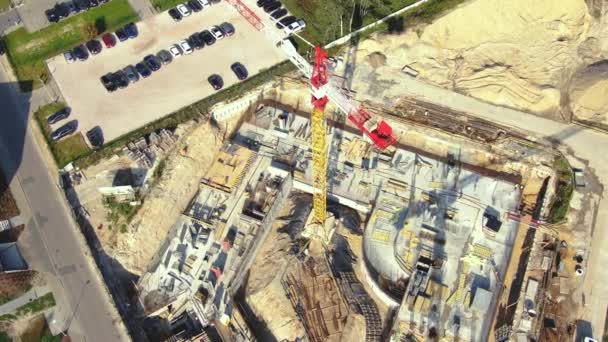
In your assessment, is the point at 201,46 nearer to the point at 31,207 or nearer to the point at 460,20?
the point at 31,207

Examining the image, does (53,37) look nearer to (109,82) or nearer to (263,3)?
(109,82)

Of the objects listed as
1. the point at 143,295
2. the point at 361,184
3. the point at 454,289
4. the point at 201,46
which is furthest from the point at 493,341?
the point at 201,46

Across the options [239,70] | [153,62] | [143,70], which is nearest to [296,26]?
[239,70]

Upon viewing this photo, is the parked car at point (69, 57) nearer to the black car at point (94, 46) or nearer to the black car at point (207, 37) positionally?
the black car at point (94, 46)

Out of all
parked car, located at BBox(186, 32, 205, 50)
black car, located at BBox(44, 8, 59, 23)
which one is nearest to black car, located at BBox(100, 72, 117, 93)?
parked car, located at BBox(186, 32, 205, 50)

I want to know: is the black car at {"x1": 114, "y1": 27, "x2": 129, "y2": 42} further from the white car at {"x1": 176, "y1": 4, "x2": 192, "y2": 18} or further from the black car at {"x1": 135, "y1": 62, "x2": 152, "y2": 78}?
the white car at {"x1": 176, "y1": 4, "x2": 192, "y2": 18}

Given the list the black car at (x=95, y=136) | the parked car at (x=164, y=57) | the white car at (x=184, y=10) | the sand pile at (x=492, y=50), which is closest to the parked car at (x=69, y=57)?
the parked car at (x=164, y=57)
